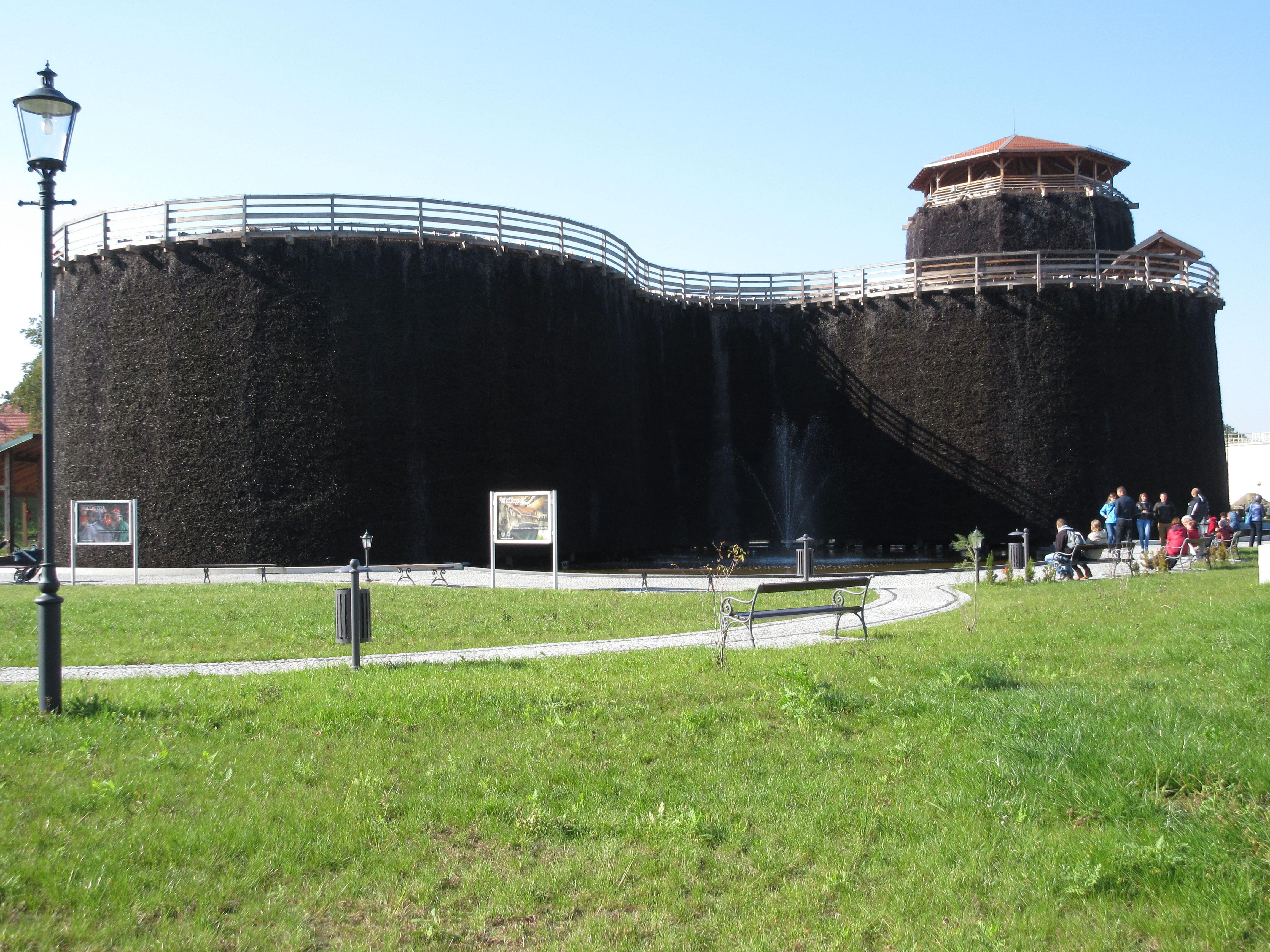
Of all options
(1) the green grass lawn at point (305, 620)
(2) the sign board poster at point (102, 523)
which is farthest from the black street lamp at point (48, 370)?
(2) the sign board poster at point (102, 523)

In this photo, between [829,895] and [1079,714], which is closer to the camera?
[829,895]

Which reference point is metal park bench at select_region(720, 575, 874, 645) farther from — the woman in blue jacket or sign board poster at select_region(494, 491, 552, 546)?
the woman in blue jacket

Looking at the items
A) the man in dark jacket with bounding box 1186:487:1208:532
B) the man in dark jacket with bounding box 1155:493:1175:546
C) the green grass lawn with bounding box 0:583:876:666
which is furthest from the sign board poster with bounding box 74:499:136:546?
the man in dark jacket with bounding box 1186:487:1208:532

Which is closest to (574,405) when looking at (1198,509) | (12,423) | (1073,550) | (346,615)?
(1073,550)

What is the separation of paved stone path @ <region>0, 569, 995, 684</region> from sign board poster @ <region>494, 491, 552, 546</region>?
0.99 metres

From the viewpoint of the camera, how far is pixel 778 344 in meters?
34.2

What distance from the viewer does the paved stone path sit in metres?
10.1

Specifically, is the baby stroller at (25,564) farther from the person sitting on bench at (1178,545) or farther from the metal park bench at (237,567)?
the person sitting on bench at (1178,545)

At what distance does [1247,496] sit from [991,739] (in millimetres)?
61663

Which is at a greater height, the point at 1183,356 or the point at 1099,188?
the point at 1099,188

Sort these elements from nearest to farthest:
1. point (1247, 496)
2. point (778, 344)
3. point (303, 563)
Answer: point (303, 563) → point (778, 344) → point (1247, 496)

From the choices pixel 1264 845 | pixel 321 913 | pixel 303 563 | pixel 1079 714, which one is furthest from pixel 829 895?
pixel 303 563

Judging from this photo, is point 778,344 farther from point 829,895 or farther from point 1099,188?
point 829,895

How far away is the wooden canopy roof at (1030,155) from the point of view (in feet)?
121
